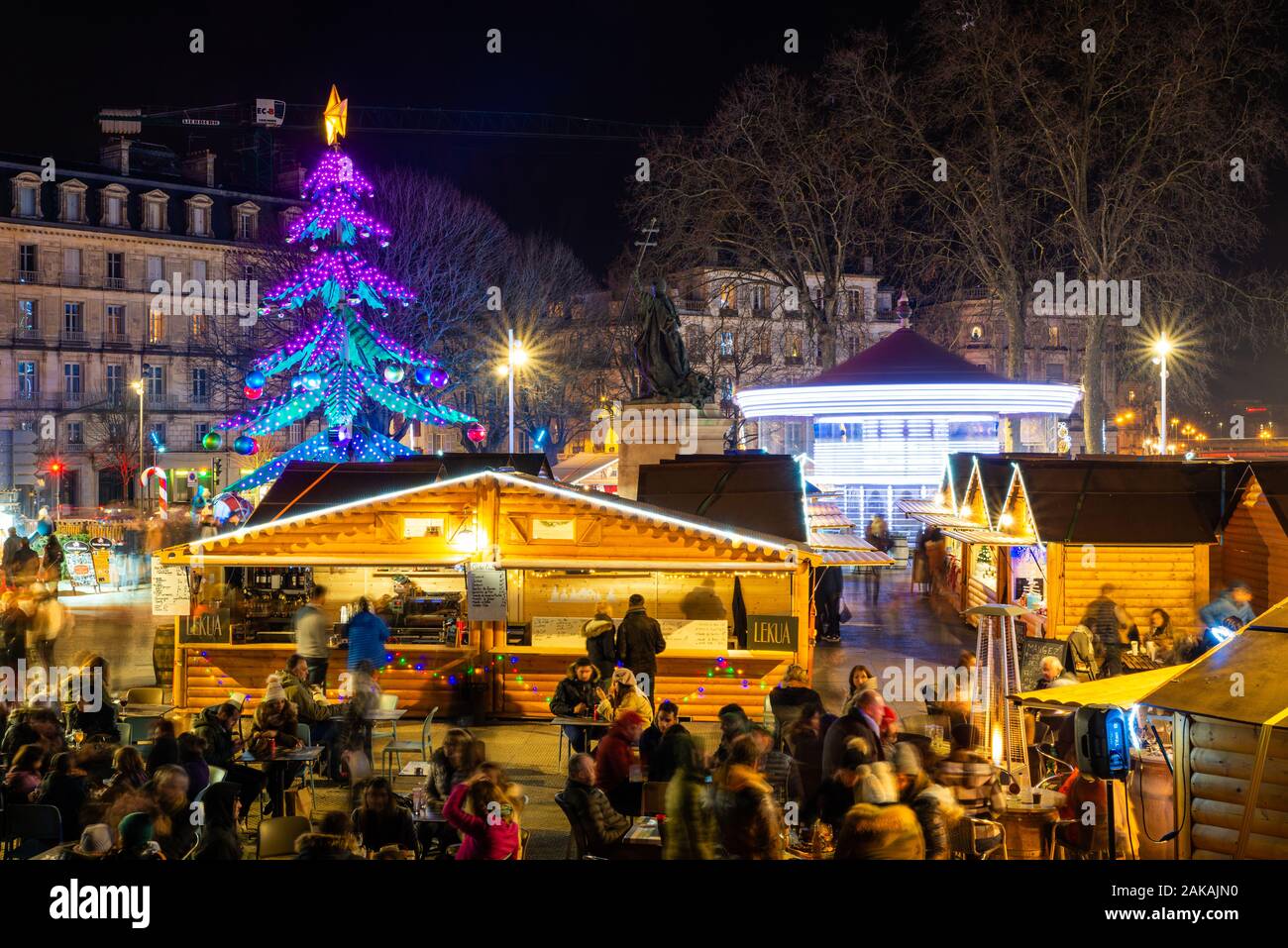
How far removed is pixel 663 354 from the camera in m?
25.1

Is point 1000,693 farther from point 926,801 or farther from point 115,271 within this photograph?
point 115,271

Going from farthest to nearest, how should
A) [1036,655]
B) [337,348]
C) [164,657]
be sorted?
1. [337,348]
2. [164,657]
3. [1036,655]

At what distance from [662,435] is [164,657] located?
11.4 m

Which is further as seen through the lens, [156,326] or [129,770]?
[156,326]

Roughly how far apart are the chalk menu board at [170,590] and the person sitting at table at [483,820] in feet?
25.6

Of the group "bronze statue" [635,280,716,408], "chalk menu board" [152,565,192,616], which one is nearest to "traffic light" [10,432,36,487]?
"bronze statue" [635,280,716,408]

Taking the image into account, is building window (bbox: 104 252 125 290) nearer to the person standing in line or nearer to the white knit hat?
the person standing in line

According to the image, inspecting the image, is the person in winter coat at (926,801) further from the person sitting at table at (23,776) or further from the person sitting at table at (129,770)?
the person sitting at table at (23,776)

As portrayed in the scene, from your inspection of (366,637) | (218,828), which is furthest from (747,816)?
(366,637)

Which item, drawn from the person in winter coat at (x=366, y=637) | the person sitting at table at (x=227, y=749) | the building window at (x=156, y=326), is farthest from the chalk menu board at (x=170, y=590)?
the building window at (x=156, y=326)

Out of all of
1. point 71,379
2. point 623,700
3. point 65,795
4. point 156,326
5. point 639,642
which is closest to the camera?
point 65,795

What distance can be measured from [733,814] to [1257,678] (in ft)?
10.9

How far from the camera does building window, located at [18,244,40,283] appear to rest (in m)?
61.5
